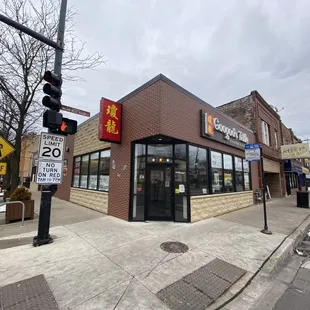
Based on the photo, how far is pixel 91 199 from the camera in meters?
10.2

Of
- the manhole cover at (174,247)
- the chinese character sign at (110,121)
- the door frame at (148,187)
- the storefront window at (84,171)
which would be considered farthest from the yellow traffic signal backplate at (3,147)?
the storefront window at (84,171)

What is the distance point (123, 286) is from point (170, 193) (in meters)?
4.67

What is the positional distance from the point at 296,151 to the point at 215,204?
38.8 feet

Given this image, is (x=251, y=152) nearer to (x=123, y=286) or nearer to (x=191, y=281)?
(x=191, y=281)

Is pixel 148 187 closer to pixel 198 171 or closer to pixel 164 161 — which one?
pixel 164 161

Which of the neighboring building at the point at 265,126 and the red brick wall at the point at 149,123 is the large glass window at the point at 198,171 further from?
the neighboring building at the point at 265,126

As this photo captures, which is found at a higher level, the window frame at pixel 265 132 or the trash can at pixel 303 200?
the window frame at pixel 265 132

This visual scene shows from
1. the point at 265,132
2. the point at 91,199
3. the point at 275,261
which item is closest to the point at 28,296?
the point at 275,261

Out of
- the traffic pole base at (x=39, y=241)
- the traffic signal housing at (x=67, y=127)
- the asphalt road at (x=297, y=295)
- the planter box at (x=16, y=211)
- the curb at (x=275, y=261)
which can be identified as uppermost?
the traffic signal housing at (x=67, y=127)

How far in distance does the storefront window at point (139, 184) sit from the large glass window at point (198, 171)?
2038 millimetres

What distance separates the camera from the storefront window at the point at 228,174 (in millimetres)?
10297

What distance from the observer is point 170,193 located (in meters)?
7.57

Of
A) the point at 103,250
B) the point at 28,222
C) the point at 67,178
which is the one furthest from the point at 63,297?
the point at 67,178

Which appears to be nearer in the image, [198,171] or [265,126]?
[198,171]
